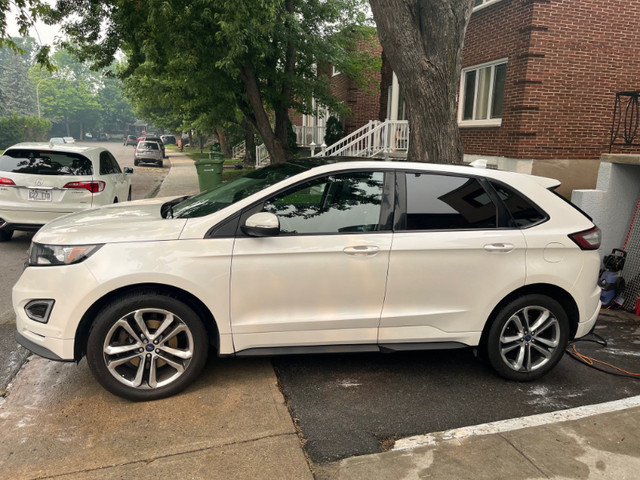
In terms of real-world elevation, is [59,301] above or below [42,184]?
below

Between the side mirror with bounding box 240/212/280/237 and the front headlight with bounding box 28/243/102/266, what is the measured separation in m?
0.99

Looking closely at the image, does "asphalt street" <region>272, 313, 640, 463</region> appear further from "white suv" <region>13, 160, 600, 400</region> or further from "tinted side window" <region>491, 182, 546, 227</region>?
"tinted side window" <region>491, 182, 546, 227</region>

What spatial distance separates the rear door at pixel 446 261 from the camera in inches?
141

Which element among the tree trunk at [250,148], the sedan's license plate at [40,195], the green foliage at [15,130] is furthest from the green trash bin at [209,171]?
the green foliage at [15,130]

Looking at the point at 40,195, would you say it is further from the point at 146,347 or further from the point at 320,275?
the point at 320,275

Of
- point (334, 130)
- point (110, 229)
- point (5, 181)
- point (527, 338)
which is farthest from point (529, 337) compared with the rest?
point (334, 130)

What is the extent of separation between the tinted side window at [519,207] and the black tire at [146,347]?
2.41 meters

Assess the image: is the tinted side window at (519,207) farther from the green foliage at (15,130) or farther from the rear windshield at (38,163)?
the green foliage at (15,130)

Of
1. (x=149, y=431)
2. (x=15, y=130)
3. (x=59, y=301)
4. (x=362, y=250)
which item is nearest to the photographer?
(x=149, y=431)

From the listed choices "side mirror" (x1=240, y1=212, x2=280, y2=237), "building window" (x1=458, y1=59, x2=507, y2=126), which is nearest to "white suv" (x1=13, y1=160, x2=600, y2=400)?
"side mirror" (x1=240, y1=212, x2=280, y2=237)

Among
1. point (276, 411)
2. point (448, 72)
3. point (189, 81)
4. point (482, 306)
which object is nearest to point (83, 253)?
point (276, 411)

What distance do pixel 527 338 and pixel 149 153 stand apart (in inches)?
1101

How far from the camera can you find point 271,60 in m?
13.7

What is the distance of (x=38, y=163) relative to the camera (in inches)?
292
